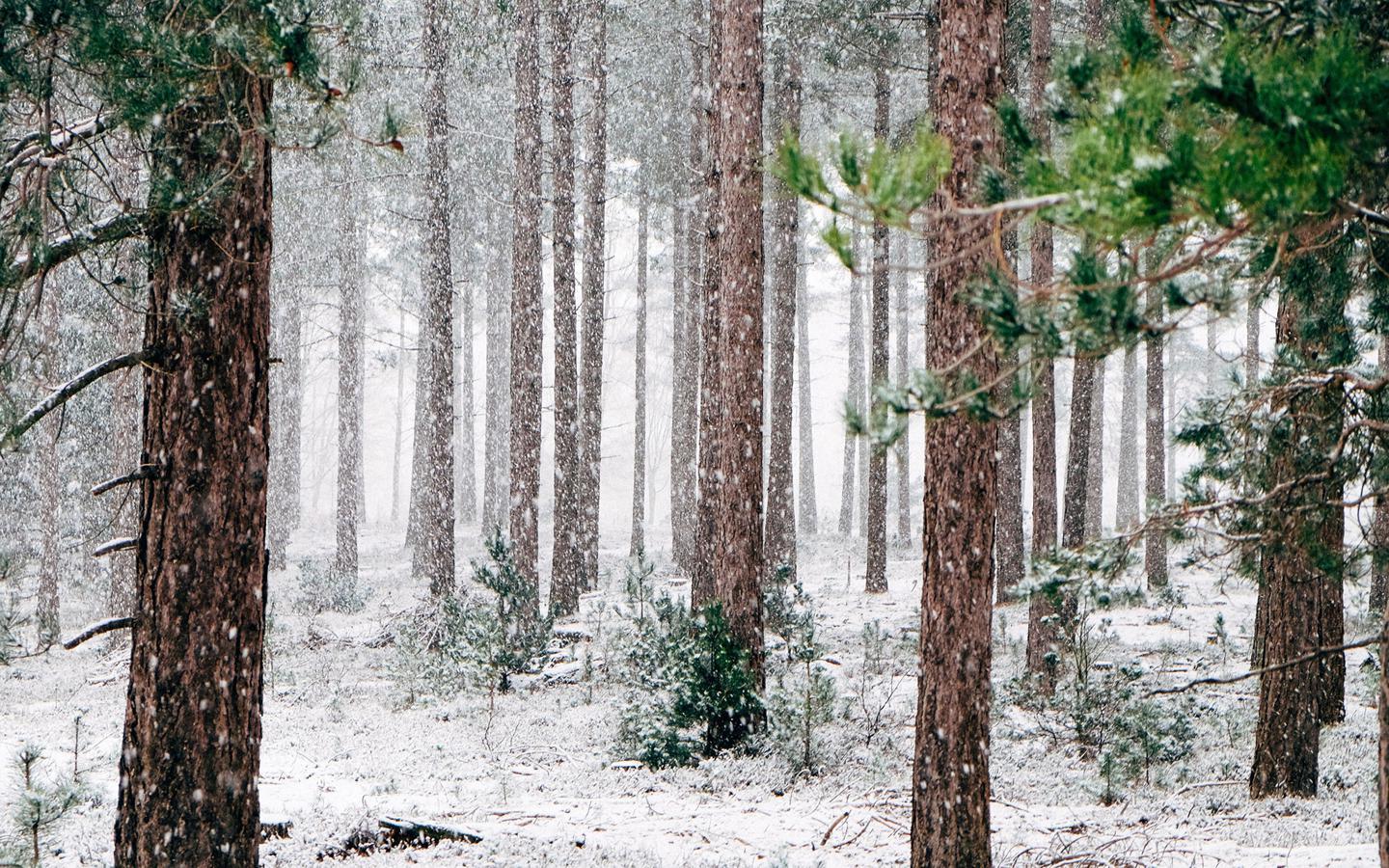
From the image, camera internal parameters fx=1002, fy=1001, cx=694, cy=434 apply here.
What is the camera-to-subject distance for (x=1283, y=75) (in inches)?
89.4

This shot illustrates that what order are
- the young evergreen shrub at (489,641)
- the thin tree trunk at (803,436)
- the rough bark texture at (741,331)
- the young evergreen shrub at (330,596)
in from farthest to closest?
the thin tree trunk at (803,436), the young evergreen shrub at (330,596), the young evergreen shrub at (489,641), the rough bark texture at (741,331)

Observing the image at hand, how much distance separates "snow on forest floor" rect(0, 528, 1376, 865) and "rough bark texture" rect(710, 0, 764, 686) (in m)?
1.39

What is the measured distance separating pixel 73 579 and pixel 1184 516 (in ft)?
68.3

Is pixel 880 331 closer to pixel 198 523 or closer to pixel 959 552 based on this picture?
pixel 959 552

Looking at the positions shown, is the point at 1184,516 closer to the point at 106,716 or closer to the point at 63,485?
the point at 106,716

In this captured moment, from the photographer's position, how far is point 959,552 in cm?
529

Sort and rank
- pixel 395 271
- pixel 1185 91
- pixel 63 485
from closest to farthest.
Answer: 1. pixel 1185 91
2. pixel 63 485
3. pixel 395 271

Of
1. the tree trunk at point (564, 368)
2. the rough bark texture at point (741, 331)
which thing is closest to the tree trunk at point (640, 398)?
the tree trunk at point (564, 368)

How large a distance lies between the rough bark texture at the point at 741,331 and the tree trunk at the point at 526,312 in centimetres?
546

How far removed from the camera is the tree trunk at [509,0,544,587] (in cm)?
1363

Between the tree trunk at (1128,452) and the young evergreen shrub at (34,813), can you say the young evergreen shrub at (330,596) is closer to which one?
the young evergreen shrub at (34,813)

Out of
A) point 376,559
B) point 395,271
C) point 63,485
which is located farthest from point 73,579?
point 395,271

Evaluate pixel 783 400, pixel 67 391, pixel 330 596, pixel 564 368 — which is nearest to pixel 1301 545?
pixel 67 391

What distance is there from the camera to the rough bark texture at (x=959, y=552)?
5277 millimetres
